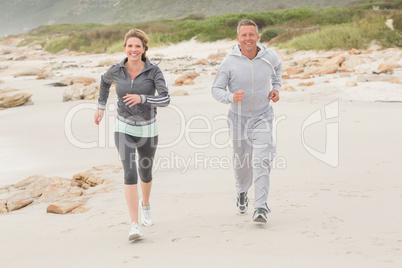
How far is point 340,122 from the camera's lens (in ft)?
27.8

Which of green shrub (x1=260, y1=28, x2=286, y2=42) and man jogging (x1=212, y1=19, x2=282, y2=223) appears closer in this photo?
man jogging (x1=212, y1=19, x2=282, y2=223)

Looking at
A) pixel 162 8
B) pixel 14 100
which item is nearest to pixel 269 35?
pixel 14 100

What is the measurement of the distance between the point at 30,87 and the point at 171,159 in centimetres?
1157

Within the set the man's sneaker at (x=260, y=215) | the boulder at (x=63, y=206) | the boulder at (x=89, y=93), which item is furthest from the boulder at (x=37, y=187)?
the boulder at (x=89, y=93)

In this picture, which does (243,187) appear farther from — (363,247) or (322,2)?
(322,2)

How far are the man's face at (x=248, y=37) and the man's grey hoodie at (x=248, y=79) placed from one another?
78 millimetres

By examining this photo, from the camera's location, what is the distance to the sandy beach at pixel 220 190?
3482 mm

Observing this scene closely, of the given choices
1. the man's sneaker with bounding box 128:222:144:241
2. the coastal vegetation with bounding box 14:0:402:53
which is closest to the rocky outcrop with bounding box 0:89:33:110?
the man's sneaker with bounding box 128:222:144:241

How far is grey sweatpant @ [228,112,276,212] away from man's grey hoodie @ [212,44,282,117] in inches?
3.4

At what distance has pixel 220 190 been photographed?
546 centimetres

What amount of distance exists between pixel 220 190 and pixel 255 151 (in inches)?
49.0

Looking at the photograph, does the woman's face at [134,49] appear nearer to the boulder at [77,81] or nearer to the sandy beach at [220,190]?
the sandy beach at [220,190]

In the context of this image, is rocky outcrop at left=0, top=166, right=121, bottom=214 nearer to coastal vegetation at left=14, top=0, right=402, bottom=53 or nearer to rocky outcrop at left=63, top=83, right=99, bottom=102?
rocky outcrop at left=63, top=83, right=99, bottom=102

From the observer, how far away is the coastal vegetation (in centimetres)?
1881
